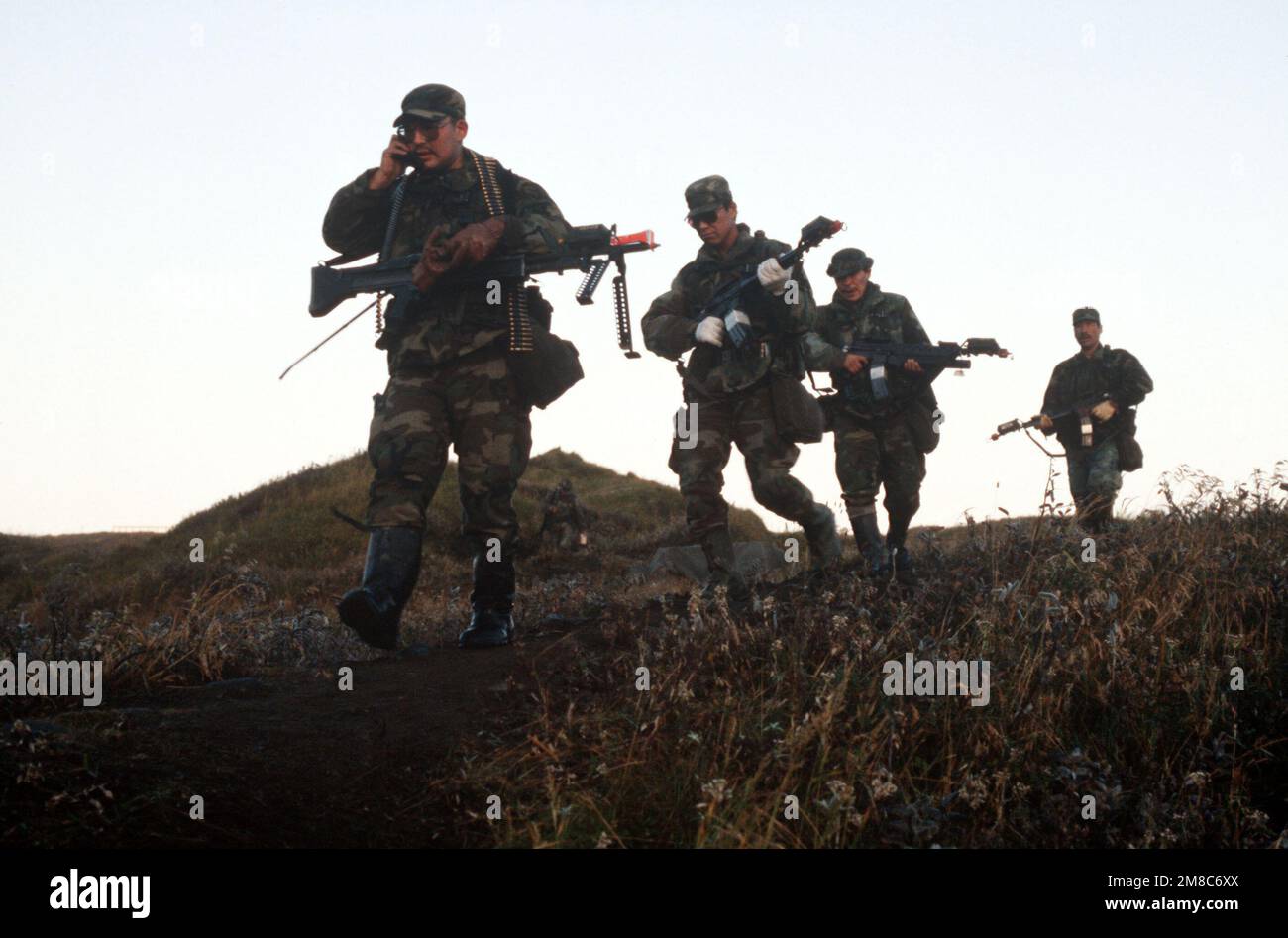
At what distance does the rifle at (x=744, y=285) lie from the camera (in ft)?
23.5

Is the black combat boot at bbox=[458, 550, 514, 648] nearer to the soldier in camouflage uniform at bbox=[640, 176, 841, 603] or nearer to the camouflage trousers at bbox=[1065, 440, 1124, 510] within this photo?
the soldier in camouflage uniform at bbox=[640, 176, 841, 603]

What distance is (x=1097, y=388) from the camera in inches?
473

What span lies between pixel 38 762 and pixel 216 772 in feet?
1.68

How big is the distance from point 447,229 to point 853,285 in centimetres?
466

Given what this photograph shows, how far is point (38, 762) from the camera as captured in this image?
360cm

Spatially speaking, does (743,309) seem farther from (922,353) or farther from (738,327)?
(922,353)

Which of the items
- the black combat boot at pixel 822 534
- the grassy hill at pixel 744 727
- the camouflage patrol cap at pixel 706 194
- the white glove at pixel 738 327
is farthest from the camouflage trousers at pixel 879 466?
the grassy hill at pixel 744 727

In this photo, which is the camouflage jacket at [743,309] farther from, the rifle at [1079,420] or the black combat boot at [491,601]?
the rifle at [1079,420]

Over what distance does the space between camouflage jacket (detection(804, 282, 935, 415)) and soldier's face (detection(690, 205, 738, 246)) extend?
6.01 ft

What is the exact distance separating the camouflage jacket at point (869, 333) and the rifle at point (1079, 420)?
2.65m

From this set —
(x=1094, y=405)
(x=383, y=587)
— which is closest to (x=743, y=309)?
(x=383, y=587)
